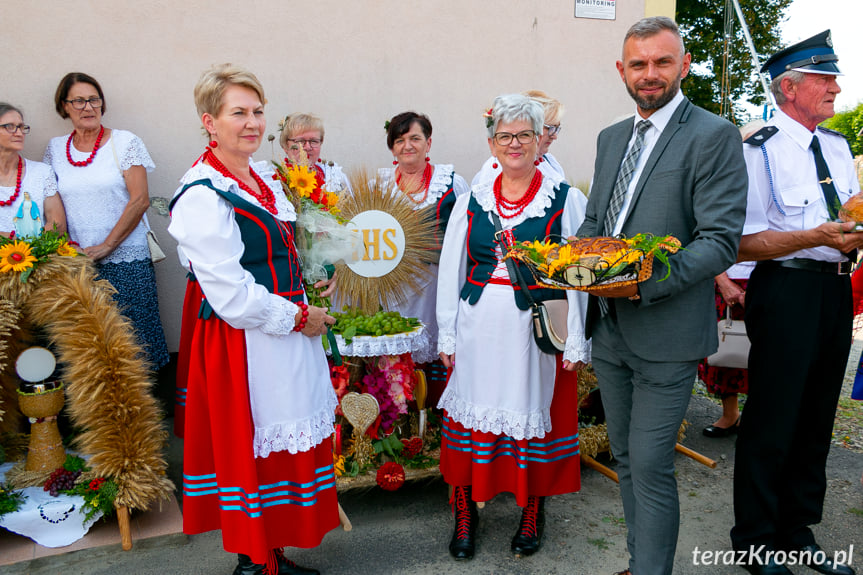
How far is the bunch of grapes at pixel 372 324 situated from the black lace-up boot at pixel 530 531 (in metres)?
1.15

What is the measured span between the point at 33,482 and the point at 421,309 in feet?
7.73

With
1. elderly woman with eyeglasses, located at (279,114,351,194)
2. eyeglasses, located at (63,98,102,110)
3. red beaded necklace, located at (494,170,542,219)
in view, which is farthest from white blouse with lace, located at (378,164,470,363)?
eyeglasses, located at (63,98,102,110)

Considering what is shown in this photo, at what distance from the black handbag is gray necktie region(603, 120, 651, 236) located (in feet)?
1.81

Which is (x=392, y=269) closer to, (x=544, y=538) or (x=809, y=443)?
(x=544, y=538)

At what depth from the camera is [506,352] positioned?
10.2 feet

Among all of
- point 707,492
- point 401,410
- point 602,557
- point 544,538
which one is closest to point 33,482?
point 401,410

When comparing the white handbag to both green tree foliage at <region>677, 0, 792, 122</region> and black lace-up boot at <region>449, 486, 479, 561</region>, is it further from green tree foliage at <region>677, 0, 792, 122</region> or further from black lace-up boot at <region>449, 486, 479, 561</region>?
green tree foliage at <region>677, 0, 792, 122</region>

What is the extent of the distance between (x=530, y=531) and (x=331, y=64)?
3.93m

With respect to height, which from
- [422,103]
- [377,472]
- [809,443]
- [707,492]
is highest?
[422,103]

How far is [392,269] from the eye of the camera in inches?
149

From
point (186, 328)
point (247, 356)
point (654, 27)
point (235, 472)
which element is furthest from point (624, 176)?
point (186, 328)

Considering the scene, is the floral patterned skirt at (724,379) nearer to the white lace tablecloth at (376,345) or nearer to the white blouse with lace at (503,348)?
the white blouse with lace at (503,348)

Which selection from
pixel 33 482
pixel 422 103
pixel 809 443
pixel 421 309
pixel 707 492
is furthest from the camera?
pixel 422 103

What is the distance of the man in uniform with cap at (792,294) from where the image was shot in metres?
2.84
